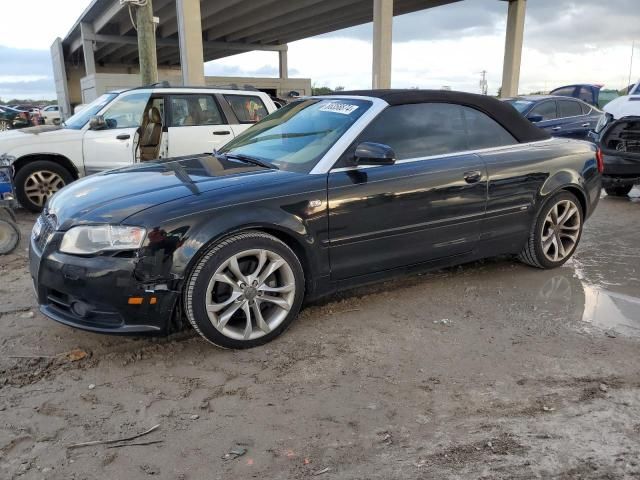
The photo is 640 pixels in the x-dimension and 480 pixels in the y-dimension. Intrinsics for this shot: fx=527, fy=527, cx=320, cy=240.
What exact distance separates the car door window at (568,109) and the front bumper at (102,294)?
1127 cm

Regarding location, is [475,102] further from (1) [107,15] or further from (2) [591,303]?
(1) [107,15]

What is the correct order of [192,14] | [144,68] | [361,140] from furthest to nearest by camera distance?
[192,14], [144,68], [361,140]

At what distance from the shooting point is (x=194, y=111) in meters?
7.75

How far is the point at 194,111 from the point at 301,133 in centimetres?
425

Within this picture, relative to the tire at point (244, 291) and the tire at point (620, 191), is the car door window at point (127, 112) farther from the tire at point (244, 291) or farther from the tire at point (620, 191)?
the tire at point (620, 191)

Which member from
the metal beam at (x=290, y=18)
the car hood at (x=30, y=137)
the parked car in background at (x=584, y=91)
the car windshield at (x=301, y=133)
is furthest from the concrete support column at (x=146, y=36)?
the metal beam at (x=290, y=18)

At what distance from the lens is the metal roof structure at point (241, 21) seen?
81.4 feet

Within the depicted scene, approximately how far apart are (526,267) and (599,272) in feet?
2.23

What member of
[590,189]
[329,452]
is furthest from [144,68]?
[329,452]

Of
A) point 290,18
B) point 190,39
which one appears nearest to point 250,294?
point 190,39

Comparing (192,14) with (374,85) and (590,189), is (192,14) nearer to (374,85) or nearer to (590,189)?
(374,85)

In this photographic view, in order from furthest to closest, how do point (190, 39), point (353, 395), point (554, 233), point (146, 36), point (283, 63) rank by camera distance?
point (283, 63) < point (190, 39) < point (146, 36) < point (554, 233) < point (353, 395)

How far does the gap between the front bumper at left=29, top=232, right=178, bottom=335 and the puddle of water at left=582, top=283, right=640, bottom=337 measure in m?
3.04

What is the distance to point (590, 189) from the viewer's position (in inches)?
194
